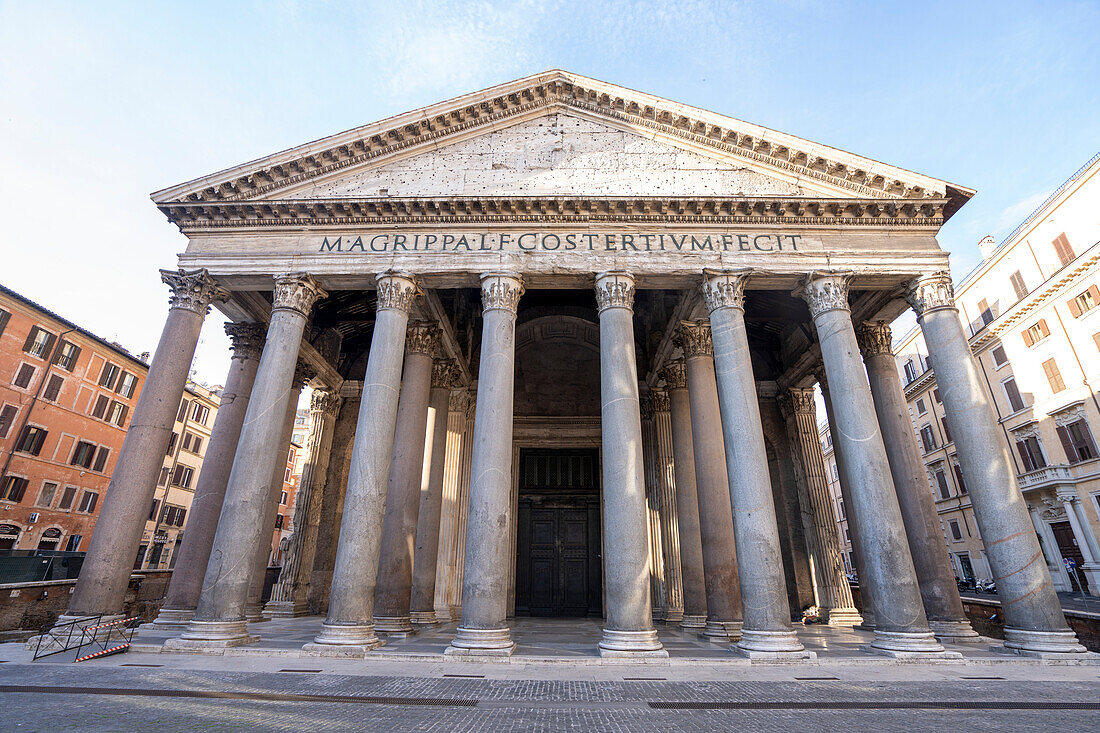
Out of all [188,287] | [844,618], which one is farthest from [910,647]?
[188,287]

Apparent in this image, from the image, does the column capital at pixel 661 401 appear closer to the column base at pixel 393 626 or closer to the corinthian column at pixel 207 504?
the column base at pixel 393 626

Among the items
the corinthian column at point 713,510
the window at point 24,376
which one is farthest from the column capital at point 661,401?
the window at point 24,376

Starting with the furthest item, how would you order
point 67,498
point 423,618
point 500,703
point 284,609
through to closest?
point 67,498 < point 284,609 < point 423,618 < point 500,703

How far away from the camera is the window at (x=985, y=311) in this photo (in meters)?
30.6

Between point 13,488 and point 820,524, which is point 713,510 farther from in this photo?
point 13,488

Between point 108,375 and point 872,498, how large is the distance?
37228mm

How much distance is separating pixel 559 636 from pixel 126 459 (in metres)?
9.75

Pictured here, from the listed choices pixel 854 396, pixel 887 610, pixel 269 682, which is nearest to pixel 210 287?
pixel 269 682

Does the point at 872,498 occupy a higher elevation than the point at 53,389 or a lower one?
lower

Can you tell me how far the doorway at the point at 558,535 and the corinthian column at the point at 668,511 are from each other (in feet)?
8.98

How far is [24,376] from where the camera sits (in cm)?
2552

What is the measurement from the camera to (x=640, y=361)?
1872 cm

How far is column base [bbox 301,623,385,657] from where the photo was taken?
8.99 meters

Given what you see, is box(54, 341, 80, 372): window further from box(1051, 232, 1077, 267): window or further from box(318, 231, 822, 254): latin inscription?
box(1051, 232, 1077, 267): window
